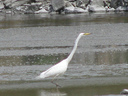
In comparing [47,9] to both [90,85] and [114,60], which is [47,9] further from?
[90,85]

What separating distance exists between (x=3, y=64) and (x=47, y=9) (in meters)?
43.7

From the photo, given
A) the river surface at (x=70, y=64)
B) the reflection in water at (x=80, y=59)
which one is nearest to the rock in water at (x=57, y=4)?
the river surface at (x=70, y=64)

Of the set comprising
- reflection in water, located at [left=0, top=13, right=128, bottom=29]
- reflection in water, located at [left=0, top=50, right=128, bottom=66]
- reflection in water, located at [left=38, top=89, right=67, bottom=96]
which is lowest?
reflection in water, located at [left=0, top=13, right=128, bottom=29]

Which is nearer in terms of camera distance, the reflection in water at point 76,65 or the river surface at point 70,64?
the river surface at point 70,64

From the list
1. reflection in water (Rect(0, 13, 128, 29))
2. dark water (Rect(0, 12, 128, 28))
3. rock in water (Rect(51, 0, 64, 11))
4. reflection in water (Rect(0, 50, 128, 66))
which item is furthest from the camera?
rock in water (Rect(51, 0, 64, 11))

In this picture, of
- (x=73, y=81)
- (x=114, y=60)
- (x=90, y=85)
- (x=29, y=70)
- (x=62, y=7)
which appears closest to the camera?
(x=90, y=85)

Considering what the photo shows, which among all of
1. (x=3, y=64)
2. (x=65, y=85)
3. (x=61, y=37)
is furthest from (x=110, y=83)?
(x=61, y=37)

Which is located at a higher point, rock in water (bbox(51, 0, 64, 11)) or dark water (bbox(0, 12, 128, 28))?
rock in water (bbox(51, 0, 64, 11))

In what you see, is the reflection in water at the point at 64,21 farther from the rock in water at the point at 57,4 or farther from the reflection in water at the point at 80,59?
the reflection in water at the point at 80,59

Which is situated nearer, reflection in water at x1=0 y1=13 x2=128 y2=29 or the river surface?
the river surface

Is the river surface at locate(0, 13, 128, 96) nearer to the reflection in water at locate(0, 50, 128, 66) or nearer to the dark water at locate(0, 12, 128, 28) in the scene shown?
the reflection in water at locate(0, 50, 128, 66)

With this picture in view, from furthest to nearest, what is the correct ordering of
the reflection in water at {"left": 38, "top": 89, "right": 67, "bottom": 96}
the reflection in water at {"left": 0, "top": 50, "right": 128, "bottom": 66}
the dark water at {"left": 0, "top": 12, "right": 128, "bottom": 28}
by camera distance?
1. the dark water at {"left": 0, "top": 12, "right": 128, "bottom": 28}
2. the reflection in water at {"left": 0, "top": 50, "right": 128, "bottom": 66}
3. the reflection in water at {"left": 38, "top": 89, "right": 67, "bottom": 96}

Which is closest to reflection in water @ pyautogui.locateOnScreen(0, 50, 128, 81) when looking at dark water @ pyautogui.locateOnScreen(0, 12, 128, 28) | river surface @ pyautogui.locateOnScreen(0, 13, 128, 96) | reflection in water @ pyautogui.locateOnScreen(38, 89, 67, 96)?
river surface @ pyautogui.locateOnScreen(0, 13, 128, 96)

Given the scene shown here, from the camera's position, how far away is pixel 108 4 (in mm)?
54938
